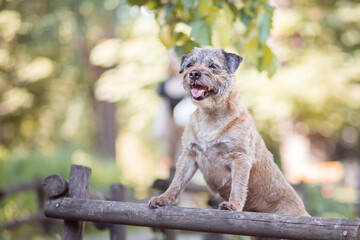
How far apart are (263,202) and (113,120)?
1513cm

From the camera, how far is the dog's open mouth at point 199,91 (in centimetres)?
414

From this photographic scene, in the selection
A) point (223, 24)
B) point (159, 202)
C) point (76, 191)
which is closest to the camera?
point (159, 202)

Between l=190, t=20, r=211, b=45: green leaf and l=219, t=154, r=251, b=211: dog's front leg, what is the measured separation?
1.31 meters

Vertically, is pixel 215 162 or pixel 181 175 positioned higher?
pixel 215 162

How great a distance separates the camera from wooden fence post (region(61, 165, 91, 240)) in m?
4.50

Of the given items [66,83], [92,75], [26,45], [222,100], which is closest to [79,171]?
[222,100]

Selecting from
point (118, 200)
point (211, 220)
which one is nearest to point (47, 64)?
point (118, 200)

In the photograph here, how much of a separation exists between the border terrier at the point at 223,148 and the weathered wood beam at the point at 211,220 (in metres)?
0.18

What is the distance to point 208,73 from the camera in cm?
417

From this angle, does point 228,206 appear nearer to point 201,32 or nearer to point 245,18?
point 201,32

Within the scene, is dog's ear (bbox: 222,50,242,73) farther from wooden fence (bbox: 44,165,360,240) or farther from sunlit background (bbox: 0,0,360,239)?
sunlit background (bbox: 0,0,360,239)

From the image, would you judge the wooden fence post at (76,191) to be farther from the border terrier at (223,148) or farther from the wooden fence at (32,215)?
the wooden fence at (32,215)

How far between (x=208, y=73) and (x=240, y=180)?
0.94 metres

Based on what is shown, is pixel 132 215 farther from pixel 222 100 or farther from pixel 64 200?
pixel 222 100
